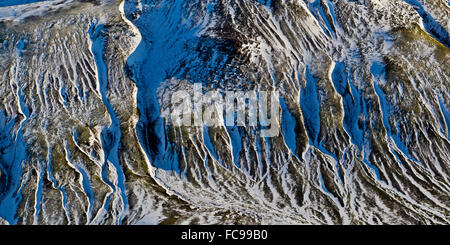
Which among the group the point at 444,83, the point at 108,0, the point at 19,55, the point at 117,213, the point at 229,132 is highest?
the point at 108,0

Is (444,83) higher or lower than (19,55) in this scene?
lower

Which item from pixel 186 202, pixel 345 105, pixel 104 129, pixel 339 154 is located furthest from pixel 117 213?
pixel 345 105

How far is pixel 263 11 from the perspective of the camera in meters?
116

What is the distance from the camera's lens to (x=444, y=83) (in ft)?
331

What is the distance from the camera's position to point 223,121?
9712 centimetres

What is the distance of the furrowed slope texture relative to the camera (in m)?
82.6

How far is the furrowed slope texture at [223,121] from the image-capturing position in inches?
3250

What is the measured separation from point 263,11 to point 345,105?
3957 cm

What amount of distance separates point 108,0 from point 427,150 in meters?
104

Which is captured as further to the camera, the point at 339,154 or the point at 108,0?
the point at 108,0
